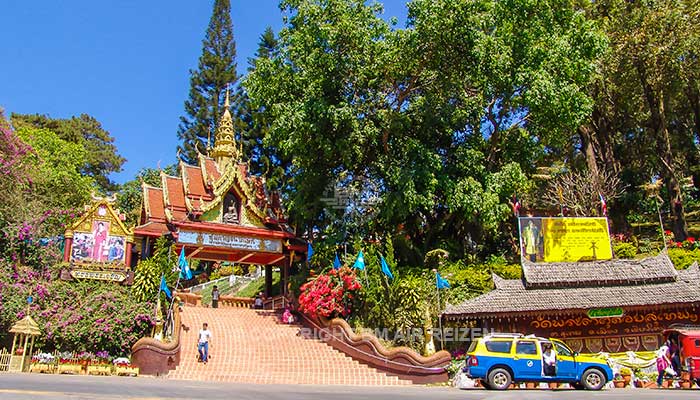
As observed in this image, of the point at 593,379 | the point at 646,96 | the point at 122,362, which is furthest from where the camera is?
the point at 646,96

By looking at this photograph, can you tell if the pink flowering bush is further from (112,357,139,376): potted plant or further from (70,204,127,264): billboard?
(70,204,127,264): billboard

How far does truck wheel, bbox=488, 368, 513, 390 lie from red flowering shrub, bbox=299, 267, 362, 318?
24.2ft

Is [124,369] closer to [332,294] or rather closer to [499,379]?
[332,294]

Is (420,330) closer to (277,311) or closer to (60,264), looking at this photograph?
(277,311)

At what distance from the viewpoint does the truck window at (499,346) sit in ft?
49.1

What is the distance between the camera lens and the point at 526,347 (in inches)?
592

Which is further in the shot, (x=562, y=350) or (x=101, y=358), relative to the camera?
(x=101, y=358)

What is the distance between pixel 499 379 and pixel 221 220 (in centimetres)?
1605

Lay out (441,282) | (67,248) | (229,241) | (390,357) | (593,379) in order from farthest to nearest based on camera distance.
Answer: (229,241)
(67,248)
(441,282)
(390,357)
(593,379)

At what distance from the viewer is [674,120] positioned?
3878 cm

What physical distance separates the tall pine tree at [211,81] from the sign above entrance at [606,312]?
102 feet

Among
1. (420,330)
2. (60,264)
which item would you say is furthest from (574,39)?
(60,264)

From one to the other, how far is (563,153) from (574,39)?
15.4 metres

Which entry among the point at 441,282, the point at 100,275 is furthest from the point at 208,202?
the point at 441,282
